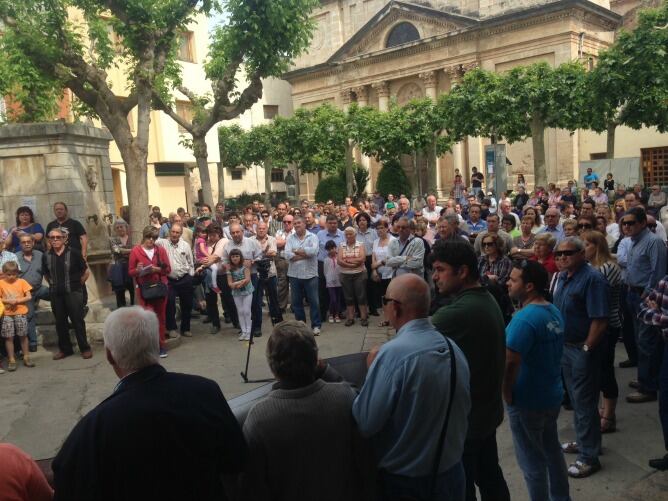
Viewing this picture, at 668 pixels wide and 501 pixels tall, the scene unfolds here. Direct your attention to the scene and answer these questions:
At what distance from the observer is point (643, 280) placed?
20.1 feet

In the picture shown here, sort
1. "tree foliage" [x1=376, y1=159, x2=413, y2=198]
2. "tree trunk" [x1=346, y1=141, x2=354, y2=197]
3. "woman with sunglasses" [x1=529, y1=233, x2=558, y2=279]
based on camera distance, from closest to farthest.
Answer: "woman with sunglasses" [x1=529, y1=233, x2=558, y2=279]
"tree trunk" [x1=346, y1=141, x2=354, y2=197]
"tree foliage" [x1=376, y1=159, x2=413, y2=198]

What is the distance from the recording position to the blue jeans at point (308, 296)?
362 inches

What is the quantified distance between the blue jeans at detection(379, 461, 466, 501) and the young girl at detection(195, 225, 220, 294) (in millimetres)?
7106

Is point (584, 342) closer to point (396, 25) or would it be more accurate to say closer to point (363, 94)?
point (396, 25)

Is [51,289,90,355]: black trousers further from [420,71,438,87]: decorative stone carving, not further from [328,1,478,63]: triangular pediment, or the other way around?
[420,71,438,87]: decorative stone carving

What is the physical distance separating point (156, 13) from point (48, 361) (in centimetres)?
694

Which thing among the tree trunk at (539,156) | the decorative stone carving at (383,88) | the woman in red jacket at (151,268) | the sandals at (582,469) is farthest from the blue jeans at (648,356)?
the decorative stone carving at (383,88)

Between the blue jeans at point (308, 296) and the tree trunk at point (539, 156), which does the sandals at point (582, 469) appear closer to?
the blue jeans at point (308, 296)

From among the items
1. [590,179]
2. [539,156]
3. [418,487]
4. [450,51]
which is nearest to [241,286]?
[418,487]

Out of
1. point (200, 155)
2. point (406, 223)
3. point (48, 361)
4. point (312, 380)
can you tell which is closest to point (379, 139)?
point (200, 155)

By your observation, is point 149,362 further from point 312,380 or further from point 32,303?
point 32,303

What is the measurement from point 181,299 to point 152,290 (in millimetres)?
1197

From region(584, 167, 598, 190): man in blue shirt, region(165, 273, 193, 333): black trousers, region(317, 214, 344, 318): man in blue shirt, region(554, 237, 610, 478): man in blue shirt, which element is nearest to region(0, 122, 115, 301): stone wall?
region(165, 273, 193, 333): black trousers

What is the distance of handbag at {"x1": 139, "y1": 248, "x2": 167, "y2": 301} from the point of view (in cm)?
812
